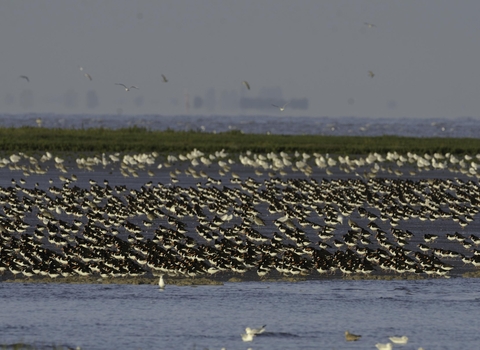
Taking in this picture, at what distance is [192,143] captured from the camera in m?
62.7

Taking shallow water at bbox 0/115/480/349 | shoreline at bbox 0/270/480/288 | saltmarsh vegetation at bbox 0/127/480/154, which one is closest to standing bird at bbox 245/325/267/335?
shallow water at bbox 0/115/480/349

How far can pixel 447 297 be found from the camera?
19.0 m

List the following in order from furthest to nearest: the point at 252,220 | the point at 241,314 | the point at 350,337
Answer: the point at 252,220 → the point at 241,314 → the point at 350,337

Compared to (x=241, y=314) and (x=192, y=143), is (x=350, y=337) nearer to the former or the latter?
(x=241, y=314)

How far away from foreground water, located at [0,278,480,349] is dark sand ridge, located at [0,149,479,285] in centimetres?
99

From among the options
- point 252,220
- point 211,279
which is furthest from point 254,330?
point 252,220

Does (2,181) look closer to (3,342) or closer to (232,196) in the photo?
(232,196)

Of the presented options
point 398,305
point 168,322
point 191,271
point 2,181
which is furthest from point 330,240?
point 2,181

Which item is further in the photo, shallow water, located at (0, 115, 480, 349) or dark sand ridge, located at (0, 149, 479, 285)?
dark sand ridge, located at (0, 149, 479, 285)

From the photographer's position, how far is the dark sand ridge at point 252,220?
2109cm

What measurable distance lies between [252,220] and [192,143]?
33543mm

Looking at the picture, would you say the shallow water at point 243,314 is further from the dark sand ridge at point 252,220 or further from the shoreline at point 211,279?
the dark sand ridge at point 252,220

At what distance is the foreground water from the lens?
15523 mm

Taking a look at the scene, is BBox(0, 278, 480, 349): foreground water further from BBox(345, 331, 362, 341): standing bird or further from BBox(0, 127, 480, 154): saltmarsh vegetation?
BBox(0, 127, 480, 154): saltmarsh vegetation
